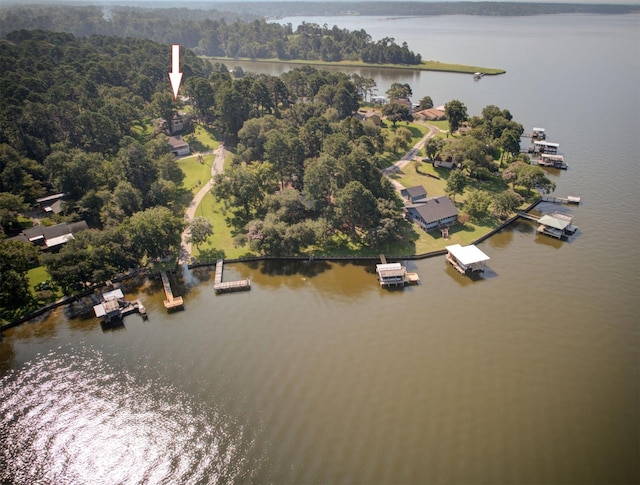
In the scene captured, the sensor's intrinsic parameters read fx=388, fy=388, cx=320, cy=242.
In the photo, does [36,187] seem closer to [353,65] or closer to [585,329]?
[585,329]

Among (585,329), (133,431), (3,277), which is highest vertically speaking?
(3,277)

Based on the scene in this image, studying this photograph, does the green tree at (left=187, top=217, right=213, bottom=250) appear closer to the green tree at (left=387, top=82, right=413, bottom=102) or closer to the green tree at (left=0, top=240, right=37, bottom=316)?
the green tree at (left=0, top=240, right=37, bottom=316)

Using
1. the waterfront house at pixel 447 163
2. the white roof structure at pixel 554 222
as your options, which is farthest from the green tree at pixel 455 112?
the white roof structure at pixel 554 222

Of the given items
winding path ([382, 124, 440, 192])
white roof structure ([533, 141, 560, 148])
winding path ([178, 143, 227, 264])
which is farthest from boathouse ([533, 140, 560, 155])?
winding path ([178, 143, 227, 264])

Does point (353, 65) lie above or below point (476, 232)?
above

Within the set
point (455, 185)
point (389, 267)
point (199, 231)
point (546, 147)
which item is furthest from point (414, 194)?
point (546, 147)

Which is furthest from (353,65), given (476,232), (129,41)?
(476,232)

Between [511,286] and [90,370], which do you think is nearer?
[90,370]
